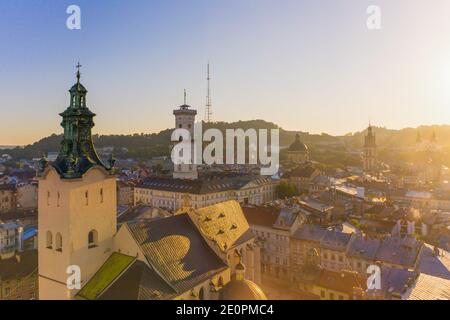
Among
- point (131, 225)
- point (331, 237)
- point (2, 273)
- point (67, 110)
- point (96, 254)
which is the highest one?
point (67, 110)

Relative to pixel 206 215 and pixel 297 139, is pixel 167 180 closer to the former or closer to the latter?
pixel 206 215

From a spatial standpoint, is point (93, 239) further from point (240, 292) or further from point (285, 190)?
point (285, 190)

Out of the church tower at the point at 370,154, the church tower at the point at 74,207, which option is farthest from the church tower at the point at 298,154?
the church tower at the point at 74,207

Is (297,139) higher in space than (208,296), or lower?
higher

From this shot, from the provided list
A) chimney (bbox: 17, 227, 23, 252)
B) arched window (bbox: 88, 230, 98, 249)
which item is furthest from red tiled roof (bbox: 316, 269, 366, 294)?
chimney (bbox: 17, 227, 23, 252)

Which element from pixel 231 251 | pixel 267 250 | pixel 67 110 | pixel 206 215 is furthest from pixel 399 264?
pixel 67 110

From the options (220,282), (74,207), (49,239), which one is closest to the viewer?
(74,207)

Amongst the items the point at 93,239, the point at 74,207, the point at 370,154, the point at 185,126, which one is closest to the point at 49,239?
the point at 93,239

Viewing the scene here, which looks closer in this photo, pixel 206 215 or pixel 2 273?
pixel 206 215
